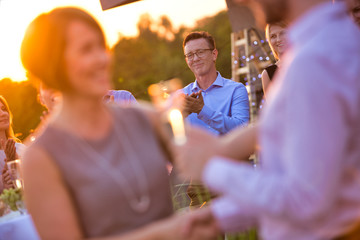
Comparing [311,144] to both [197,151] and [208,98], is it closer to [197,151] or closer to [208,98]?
[197,151]

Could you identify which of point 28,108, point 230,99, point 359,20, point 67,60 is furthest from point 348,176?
point 28,108

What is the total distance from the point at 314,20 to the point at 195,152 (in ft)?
1.84

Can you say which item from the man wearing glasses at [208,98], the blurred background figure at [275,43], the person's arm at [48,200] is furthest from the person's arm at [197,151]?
the blurred background figure at [275,43]

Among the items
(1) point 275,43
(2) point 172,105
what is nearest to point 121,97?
(1) point 275,43

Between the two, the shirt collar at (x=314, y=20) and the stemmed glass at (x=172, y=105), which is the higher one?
the shirt collar at (x=314, y=20)

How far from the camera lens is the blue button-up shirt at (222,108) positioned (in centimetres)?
411

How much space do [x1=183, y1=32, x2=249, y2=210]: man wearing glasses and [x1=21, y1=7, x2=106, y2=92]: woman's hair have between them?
92.7 inches

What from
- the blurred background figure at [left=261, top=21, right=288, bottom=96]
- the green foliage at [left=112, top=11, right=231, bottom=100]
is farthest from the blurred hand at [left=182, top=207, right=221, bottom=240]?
the green foliage at [left=112, top=11, right=231, bottom=100]

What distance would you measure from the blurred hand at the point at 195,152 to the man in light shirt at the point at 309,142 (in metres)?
0.09

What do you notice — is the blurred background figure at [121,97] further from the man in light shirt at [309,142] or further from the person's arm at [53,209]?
the man in light shirt at [309,142]

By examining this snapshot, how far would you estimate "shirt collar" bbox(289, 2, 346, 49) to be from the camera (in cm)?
133

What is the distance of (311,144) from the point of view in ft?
3.99

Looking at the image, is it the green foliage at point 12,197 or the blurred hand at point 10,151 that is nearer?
the green foliage at point 12,197

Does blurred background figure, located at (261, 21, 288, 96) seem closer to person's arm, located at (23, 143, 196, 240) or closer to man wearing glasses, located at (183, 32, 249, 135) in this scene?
man wearing glasses, located at (183, 32, 249, 135)
